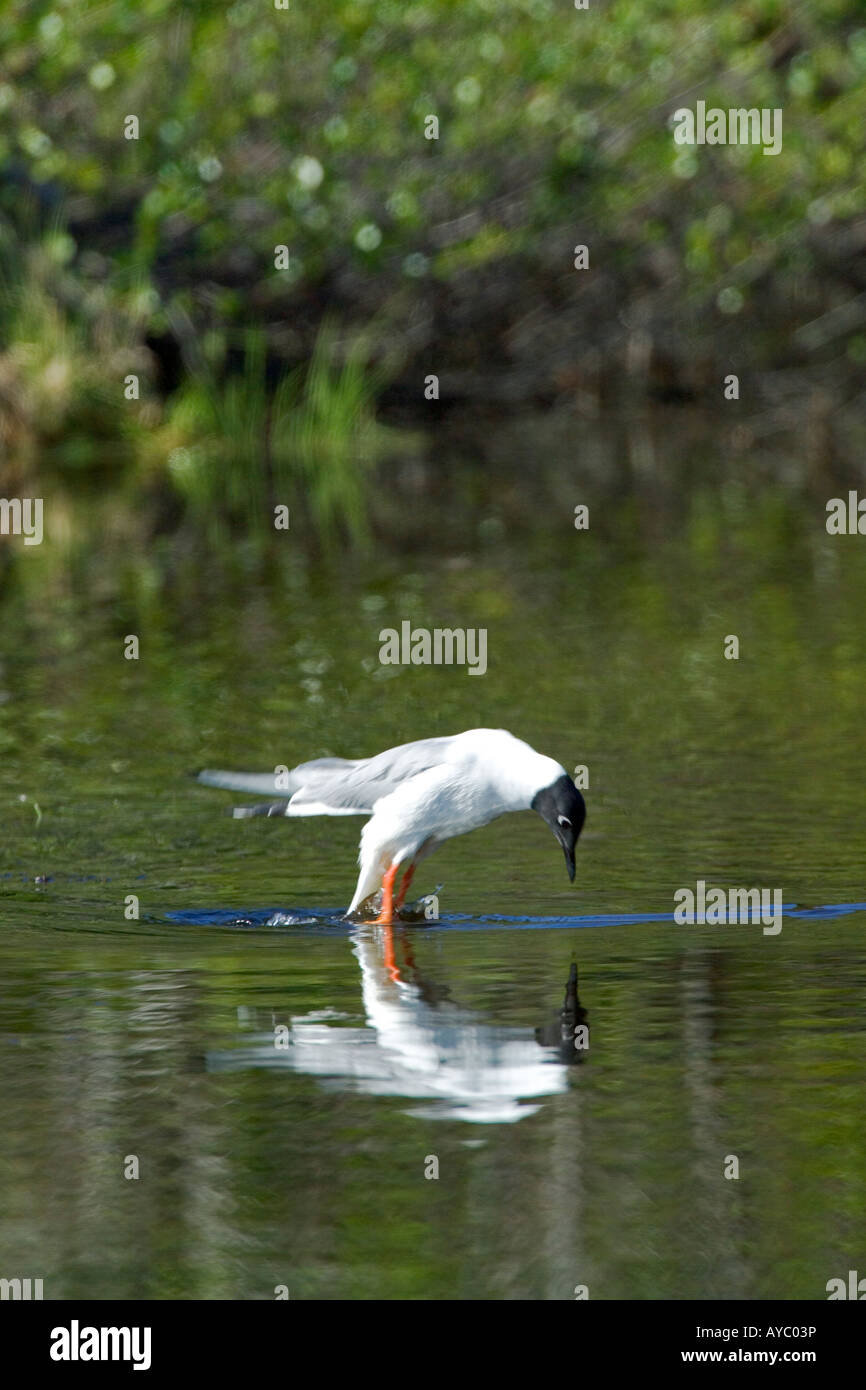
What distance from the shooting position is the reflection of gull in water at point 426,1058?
5.95m

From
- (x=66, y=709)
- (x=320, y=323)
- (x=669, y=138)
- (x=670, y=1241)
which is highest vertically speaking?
(x=669, y=138)

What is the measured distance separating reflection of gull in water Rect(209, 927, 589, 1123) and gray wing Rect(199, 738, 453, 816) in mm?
1236

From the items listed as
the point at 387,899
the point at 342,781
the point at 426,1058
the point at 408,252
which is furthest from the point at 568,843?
the point at 408,252

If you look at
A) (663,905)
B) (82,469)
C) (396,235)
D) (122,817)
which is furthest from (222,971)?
(396,235)

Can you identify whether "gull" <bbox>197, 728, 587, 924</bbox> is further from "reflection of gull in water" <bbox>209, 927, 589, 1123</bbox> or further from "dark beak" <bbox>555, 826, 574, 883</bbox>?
"reflection of gull in water" <bbox>209, 927, 589, 1123</bbox>

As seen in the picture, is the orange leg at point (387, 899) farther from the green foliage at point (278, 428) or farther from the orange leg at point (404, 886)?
the green foliage at point (278, 428)

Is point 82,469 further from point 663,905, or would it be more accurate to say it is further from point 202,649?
point 663,905

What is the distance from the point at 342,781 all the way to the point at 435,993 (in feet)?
4.52

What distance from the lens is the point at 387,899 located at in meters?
7.95

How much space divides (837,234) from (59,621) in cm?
2170

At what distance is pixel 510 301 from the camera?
33.1m

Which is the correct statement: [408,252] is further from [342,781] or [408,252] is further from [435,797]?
[435,797]

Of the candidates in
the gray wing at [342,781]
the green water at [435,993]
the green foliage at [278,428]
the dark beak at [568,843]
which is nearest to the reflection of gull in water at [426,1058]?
the green water at [435,993]

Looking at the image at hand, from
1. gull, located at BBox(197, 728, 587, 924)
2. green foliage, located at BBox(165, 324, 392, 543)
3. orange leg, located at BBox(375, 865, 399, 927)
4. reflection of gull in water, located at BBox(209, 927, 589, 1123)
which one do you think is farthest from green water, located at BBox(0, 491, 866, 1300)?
green foliage, located at BBox(165, 324, 392, 543)
